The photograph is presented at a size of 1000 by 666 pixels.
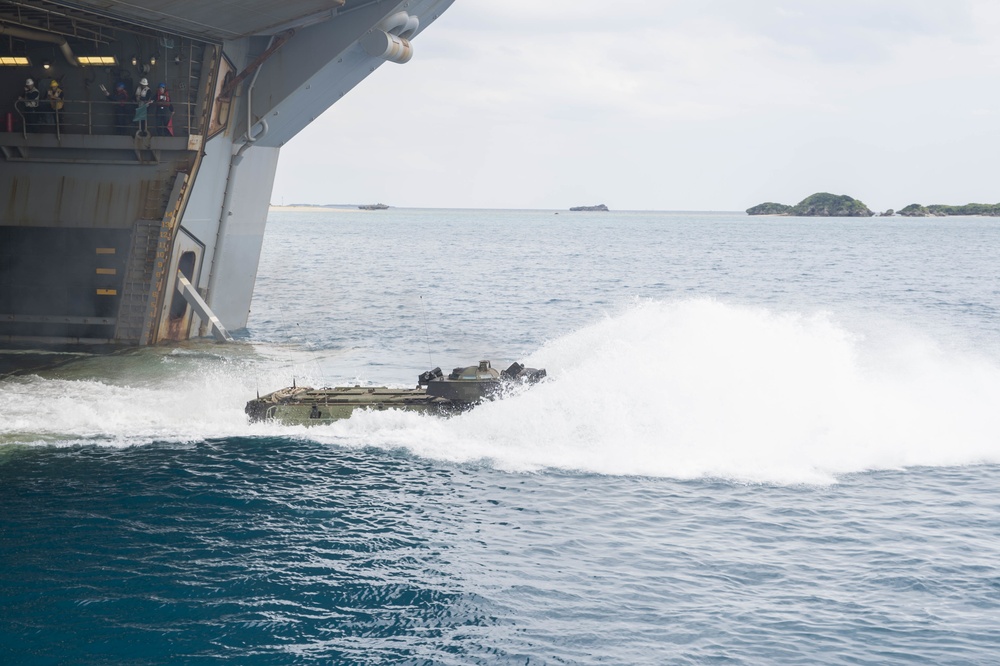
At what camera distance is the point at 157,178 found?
1280 inches

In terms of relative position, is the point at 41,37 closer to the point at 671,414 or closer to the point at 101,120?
the point at 101,120

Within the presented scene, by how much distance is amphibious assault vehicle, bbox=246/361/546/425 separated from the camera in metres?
22.9

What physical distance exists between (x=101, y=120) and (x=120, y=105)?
0.91 meters

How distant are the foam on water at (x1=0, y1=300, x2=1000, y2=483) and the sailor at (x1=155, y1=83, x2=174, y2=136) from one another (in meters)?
A: 9.67

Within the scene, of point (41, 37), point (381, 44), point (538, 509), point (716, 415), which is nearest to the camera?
point (538, 509)

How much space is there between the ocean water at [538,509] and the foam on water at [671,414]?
9cm

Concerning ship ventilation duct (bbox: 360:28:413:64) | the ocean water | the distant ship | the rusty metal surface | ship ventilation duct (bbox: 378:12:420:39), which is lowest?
the ocean water

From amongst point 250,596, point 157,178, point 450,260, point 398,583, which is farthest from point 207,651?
point 450,260

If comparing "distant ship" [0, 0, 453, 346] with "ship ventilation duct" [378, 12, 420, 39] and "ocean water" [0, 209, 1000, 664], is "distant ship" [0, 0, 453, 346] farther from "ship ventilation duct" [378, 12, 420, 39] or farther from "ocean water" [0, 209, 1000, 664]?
"ocean water" [0, 209, 1000, 664]

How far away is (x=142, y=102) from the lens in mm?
31969

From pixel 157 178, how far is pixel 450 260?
74.4 meters

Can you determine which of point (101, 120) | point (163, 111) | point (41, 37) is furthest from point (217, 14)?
point (101, 120)

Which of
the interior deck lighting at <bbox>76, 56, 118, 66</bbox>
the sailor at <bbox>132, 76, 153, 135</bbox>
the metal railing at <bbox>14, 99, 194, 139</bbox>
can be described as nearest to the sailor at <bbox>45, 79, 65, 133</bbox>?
the metal railing at <bbox>14, 99, 194, 139</bbox>

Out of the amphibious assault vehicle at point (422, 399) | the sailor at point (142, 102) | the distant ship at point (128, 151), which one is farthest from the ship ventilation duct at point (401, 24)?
the amphibious assault vehicle at point (422, 399)
